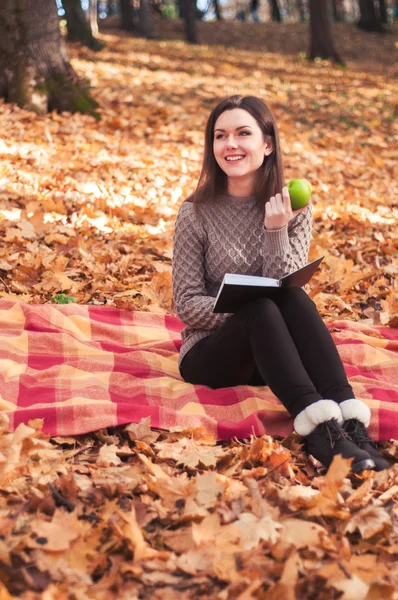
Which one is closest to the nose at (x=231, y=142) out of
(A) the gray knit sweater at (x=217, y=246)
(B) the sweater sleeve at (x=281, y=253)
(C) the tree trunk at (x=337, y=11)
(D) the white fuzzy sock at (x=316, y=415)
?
(A) the gray knit sweater at (x=217, y=246)

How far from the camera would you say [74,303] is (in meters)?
4.26

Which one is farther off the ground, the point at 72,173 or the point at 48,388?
the point at 72,173

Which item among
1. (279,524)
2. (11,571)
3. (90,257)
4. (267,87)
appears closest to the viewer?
(11,571)

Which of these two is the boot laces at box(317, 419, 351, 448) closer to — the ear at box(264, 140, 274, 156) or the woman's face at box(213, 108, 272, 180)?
the woman's face at box(213, 108, 272, 180)

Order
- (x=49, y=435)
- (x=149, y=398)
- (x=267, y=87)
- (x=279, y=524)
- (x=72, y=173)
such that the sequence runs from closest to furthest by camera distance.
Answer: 1. (x=279, y=524)
2. (x=49, y=435)
3. (x=149, y=398)
4. (x=72, y=173)
5. (x=267, y=87)

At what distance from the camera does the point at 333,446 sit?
266 cm

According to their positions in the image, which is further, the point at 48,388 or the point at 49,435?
the point at 48,388

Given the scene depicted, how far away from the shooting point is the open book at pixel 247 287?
287cm

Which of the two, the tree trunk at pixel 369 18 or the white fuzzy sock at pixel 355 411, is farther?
the tree trunk at pixel 369 18

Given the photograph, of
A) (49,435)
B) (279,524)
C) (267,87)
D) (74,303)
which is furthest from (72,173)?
(267,87)

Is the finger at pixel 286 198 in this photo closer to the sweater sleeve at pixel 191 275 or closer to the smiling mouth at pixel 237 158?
the smiling mouth at pixel 237 158

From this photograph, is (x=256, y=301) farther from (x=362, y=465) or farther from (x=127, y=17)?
(x=127, y=17)

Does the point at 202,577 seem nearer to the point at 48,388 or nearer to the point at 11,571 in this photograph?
the point at 11,571

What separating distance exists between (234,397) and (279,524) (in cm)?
108
